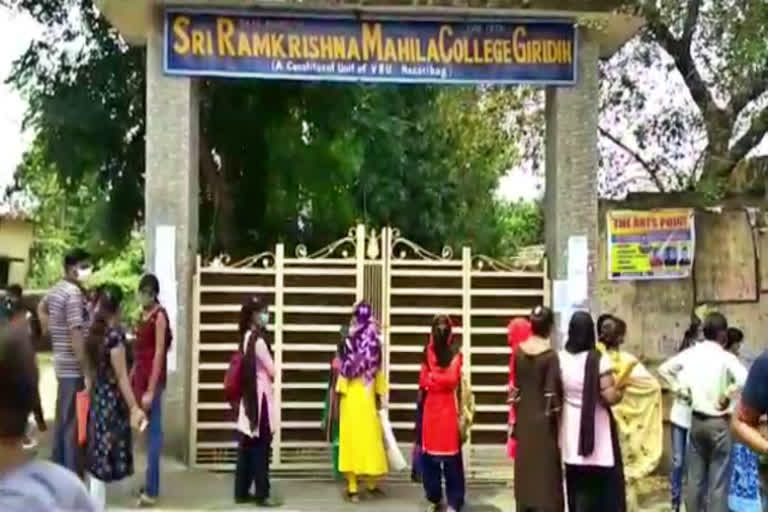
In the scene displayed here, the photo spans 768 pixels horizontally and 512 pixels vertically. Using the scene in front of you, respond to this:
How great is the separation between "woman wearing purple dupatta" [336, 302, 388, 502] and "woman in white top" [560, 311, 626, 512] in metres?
2.96

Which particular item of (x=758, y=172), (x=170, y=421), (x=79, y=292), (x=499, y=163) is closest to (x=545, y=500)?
(x=79, y=292)

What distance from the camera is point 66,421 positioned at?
915 cm

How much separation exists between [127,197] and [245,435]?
280 inches

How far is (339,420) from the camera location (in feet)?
33.8

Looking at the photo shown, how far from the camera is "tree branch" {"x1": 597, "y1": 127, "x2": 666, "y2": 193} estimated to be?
47.5ft

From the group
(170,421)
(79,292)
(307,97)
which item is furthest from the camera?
(307,97)

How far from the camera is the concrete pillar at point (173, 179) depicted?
36.8 ft

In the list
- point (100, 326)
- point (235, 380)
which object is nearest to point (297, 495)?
point (235, 380)

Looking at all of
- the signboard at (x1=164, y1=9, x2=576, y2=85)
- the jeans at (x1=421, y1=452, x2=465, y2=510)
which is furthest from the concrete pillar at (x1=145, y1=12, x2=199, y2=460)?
the jeans at (x1=421, y1=452, x2=465, y2=510)

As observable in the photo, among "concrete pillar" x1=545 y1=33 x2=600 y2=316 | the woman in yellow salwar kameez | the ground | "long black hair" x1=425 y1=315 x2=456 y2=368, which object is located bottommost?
the ground

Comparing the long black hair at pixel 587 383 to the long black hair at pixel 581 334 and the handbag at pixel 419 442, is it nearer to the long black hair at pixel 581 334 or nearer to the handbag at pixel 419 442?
the long black hair at pixel 581 334

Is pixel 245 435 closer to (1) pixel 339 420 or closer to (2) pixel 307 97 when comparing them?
(1) pixel 339 420

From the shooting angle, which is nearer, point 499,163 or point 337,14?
point 337,14

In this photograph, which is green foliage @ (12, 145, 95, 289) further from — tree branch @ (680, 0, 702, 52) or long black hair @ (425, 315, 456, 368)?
tree branch @ (680, 0, 702, 52)
